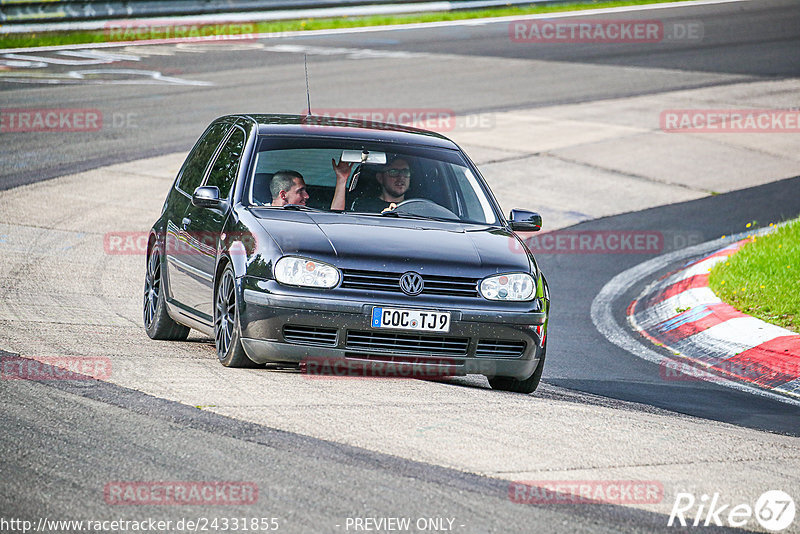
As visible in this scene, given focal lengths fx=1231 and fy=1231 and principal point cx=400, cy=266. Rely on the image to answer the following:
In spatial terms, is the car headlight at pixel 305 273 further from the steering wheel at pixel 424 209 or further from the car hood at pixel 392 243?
the steering wheel at pixel 424 209

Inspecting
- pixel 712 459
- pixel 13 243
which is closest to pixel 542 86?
pixel 13 243

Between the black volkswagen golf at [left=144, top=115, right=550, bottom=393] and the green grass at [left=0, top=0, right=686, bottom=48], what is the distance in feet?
65.6

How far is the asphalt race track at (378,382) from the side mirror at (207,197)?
998mm

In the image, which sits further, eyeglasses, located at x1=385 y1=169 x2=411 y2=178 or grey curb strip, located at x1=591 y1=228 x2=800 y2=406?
grey curb strip, located at x1=591 y1=228 x2=800 y2=406

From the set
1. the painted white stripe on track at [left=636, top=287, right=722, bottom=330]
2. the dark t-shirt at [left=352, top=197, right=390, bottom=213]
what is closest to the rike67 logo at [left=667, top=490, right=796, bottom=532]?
the dark t-shirt at [left=352, top=197, right=390, bottom=213]

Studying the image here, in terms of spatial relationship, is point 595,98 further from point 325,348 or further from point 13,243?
point 325,348

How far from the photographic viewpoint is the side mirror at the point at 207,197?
800cm

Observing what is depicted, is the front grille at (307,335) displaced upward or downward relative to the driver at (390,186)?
downward

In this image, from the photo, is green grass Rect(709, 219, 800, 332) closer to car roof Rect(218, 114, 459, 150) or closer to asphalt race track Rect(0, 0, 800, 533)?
asphalt race track Rect(0, 0, 800, 533)

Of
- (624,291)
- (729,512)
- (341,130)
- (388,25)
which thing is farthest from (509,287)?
(388,25)

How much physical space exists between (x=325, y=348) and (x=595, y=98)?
655 inches

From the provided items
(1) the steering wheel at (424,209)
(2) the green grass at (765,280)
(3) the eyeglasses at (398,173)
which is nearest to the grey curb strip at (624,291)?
(2) the green grass at (765,280)

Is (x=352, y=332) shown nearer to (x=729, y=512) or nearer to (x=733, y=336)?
(x=729, y=512)

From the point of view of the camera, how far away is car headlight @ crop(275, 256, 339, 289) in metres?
7.00
